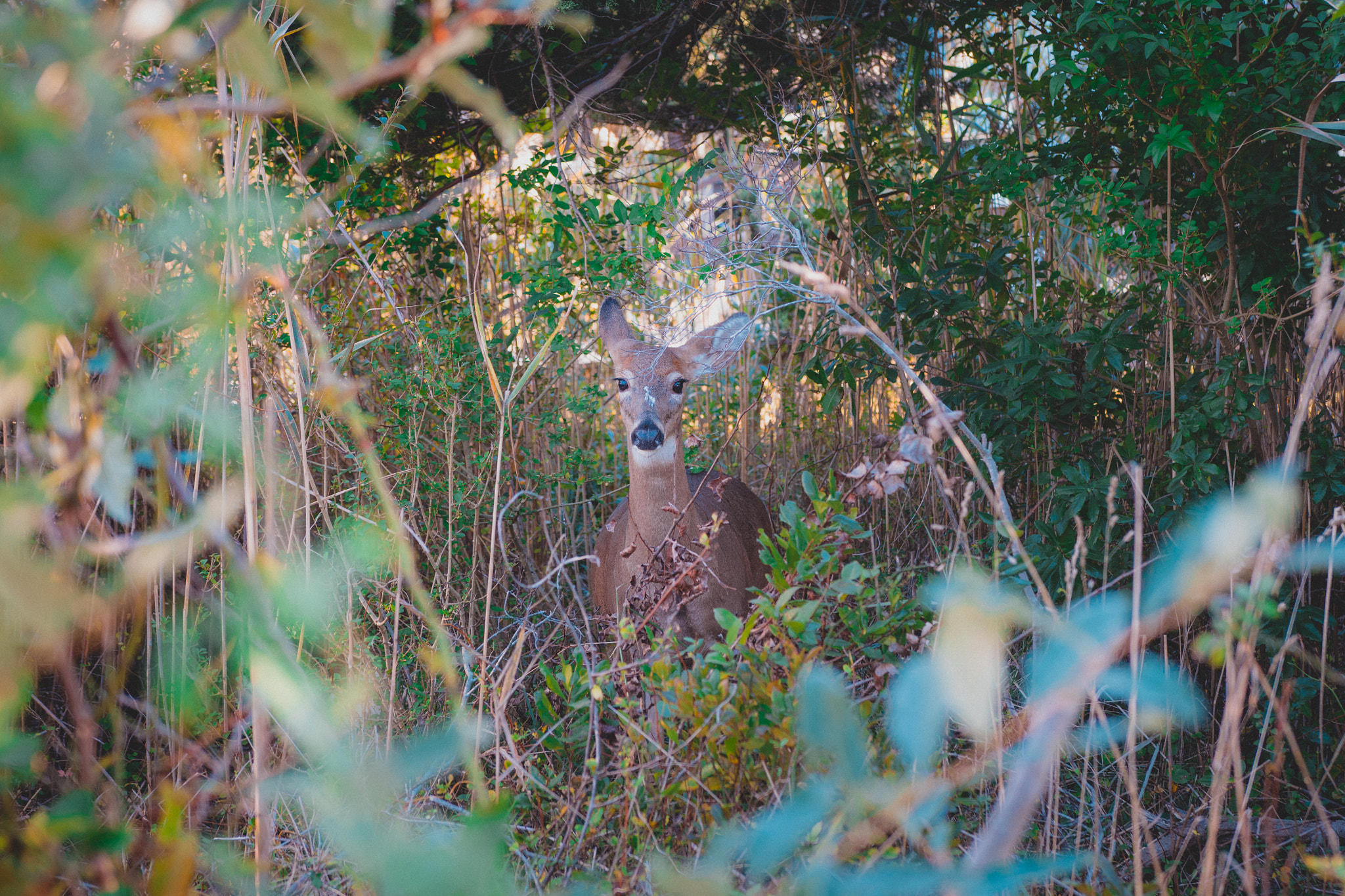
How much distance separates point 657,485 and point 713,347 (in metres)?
0.86

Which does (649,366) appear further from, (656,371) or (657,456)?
(657,456)

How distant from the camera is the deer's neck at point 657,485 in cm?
353

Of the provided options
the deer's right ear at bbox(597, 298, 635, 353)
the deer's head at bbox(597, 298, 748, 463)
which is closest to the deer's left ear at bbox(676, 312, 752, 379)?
the deer's head at bbox(597, 298, 748, 463)

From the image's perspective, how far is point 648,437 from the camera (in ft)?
11.6

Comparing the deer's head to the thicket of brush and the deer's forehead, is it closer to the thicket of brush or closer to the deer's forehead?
the deer's forehead

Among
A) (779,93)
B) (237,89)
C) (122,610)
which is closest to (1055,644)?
(237,89)

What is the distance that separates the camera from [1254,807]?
255 cm

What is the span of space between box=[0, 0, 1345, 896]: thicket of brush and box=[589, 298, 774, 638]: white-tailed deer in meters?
0.21

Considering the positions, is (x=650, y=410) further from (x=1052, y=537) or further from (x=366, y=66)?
(x=366, y=66)

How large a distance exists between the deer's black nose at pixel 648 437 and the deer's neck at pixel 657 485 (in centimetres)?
6

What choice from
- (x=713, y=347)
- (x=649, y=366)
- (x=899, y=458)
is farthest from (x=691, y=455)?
(x=899, y=458)

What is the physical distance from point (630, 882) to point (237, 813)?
1.19 meters

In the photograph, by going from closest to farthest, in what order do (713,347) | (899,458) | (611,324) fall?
(899,458), (713,347), (611,324)

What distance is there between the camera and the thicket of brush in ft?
2.34
